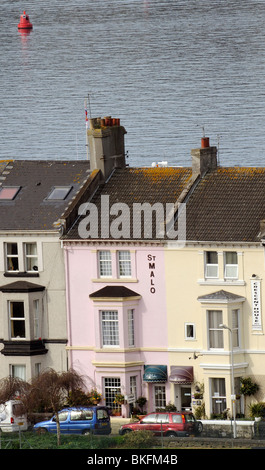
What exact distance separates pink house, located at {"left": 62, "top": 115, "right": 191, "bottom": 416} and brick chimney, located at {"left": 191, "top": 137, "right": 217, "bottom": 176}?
39.2 inches

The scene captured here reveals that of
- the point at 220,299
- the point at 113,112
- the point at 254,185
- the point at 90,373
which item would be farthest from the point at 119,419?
the point at 113,112

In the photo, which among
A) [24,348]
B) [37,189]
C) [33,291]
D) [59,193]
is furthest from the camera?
[37,189]

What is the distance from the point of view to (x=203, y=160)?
77.3 m

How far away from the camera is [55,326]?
252 ft

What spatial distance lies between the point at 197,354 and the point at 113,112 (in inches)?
3599

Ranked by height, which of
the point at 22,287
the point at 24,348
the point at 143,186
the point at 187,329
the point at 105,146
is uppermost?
the point at 105,146

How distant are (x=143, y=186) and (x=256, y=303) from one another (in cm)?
927

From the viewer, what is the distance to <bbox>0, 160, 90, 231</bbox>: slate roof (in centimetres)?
7756

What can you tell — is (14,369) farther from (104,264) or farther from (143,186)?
(143,186)

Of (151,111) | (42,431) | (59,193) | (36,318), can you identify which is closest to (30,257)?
(36,318)

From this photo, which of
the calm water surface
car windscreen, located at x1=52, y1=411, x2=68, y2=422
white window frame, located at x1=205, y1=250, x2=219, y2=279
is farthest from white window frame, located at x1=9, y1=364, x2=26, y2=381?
the calm water surface
